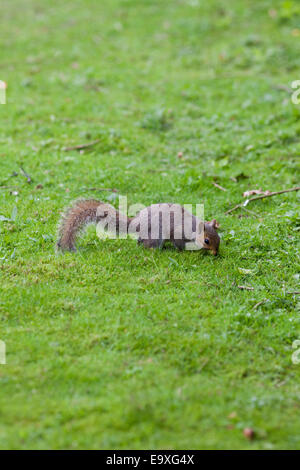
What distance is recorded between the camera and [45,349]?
3.42 m

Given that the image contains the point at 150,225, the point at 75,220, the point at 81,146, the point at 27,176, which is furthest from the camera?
the point at 81,146

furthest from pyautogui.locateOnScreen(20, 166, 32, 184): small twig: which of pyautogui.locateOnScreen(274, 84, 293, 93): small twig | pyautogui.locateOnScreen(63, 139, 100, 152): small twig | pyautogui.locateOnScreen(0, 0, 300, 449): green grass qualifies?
pyautogui.locateOnScreen(274, 84, 293, 93): small twig

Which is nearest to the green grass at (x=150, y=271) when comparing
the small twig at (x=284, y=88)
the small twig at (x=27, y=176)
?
the small twig at (x=27, y=176)

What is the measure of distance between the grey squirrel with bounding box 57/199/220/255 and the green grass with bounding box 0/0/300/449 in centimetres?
15

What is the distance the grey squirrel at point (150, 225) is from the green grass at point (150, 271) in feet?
0.48

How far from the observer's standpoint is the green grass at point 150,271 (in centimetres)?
296

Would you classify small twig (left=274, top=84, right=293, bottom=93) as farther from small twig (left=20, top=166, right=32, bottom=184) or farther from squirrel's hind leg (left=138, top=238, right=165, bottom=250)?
squirrel's hind leg (left=138, top=238, right=165, bottom=250)

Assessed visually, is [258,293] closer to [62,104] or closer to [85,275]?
[85,275]

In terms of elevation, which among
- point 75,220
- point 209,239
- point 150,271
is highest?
point 75,220

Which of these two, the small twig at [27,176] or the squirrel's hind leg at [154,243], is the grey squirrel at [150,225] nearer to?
the squirrel's hind leg at [154,243]

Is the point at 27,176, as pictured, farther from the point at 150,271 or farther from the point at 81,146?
the point at 150,271

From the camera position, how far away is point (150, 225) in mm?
4738

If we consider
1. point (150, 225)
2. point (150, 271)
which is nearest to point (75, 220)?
point (150, 225)

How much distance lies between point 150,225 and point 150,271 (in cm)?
49
